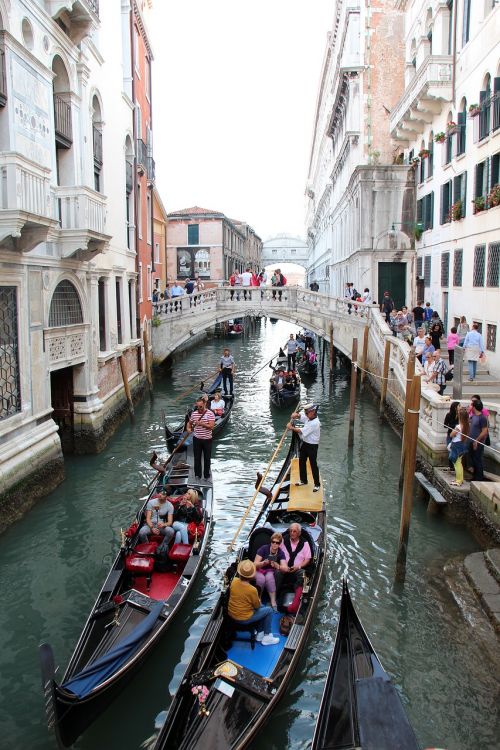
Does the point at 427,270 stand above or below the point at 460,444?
above

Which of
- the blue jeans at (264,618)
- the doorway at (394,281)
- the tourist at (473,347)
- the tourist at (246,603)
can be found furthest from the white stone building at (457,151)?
the tourist at (246,603)

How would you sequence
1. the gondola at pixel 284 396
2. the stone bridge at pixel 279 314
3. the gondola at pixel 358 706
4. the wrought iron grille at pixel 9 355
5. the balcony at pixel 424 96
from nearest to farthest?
the gondola at pixel 358 706
the wrought iron grille at pixel 9 355
the balcony at pixel 424 96
the gondola at pixel 284 396
the stone bridge at pixel 279 314

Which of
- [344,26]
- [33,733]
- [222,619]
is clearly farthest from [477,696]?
[344,26]

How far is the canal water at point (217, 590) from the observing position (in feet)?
15.4

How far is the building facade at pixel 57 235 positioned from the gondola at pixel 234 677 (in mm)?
3763

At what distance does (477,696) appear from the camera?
4867mm

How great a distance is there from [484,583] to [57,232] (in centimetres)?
723

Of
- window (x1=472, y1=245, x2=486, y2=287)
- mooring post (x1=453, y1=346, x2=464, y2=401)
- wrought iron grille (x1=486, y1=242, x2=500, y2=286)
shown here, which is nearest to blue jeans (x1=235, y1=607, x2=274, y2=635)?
mooring post (x1=453, y1=346, x2=464, y2=401)

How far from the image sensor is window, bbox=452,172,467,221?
13.9 m

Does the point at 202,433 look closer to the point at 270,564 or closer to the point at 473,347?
the point at 270,564

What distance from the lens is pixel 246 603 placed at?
512 cm

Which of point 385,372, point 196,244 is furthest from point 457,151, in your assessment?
point 196,244

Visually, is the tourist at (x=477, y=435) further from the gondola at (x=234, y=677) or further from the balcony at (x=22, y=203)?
the balcony at (x=22, y=203)

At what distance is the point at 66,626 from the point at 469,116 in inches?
487
